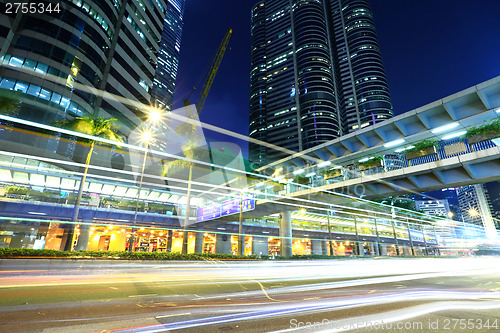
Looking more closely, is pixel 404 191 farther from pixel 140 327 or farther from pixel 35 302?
pixel 35 302

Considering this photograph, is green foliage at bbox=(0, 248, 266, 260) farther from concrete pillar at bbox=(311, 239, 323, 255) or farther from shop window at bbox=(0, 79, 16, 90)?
shop window at bbox=(0, 79, 16, 90)

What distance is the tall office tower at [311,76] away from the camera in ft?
454

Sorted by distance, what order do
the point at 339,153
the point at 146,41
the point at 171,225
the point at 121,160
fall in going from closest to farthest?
1. the point at 339,153
2. the point at 171,225
3. the point at 121,160
4. the point at 146,41

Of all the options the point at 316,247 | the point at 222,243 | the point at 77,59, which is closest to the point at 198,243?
the point at 222,243

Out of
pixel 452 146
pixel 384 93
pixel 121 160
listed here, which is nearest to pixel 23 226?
pixel 121 160

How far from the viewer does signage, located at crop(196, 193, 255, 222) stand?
23.2 meters

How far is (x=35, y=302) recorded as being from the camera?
7.57 meters

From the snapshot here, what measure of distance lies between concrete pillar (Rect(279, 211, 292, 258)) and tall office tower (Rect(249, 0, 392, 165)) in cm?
10641

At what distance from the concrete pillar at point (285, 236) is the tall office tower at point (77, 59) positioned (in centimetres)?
5070

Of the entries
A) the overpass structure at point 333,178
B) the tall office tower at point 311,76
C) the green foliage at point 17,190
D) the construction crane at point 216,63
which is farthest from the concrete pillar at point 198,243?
the tall office tower at point 311,76

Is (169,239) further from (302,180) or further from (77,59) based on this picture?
(77,59)

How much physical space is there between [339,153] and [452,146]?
A: 9653mm

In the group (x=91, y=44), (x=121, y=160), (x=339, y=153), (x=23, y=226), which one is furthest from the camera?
(x=121, y=160)

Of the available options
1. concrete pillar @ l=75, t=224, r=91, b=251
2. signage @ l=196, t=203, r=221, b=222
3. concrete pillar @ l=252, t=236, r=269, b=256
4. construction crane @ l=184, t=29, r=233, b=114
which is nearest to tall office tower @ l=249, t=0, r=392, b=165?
construction crane @ l=184, t=29, r=233, b=114
